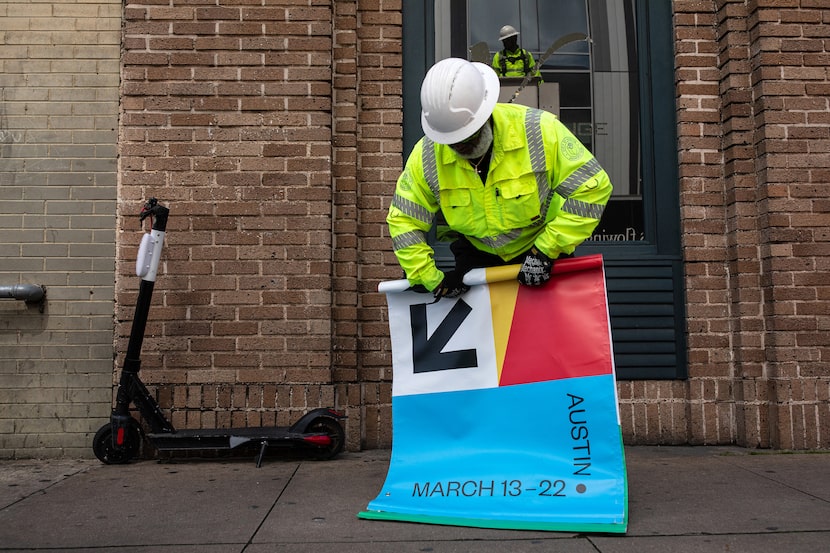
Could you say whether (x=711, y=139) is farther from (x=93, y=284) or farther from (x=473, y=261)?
(x=93, y=284)

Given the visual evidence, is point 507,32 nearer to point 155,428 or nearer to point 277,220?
point 277,220

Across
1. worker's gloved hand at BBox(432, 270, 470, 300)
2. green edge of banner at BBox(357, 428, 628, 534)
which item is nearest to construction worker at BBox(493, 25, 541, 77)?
worker's gloved hand at BBox(432, 270, 470, 300)

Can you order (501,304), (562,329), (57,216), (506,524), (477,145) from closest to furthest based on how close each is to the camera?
(506,524)
(477,145)
(562,329)
(501,304)
(57,216)

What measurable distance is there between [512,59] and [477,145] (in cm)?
267

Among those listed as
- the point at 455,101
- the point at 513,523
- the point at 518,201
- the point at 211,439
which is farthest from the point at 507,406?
the point at 211,439

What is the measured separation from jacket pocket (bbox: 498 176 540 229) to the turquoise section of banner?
0.84m

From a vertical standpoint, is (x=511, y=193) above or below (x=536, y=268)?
above

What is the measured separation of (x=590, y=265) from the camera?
12.4 feet

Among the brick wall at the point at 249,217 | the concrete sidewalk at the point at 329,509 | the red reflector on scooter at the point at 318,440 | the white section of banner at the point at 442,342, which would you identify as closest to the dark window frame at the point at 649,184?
the brick wall at the point at 249,217

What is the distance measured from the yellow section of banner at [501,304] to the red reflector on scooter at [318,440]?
5.40ft

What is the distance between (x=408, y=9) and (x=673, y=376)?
11.6 ft

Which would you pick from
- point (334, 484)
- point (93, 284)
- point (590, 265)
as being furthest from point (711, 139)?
point (93, 284)

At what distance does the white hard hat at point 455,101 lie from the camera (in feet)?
11.5

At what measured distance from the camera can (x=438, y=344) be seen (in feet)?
13.2
